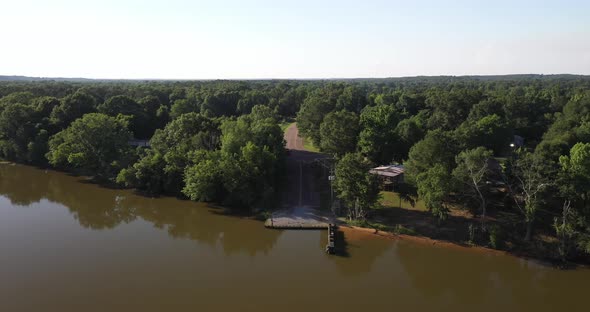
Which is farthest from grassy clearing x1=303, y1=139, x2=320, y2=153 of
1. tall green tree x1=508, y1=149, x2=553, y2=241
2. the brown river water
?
tall green tree x1=508, y1=149, x2=553, y2=241

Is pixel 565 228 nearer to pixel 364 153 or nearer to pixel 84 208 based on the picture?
pixel 364 153

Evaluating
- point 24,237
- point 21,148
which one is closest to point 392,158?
point 24,237

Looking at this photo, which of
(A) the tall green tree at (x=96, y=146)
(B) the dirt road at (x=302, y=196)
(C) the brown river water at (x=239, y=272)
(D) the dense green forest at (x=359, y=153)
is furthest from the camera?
(A) the tall green tree at (x=96, y=146)

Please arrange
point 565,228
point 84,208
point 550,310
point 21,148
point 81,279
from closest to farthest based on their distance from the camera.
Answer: point 550,310 → point 81,279 → point 565,228 → point 84,208 → point 21,148

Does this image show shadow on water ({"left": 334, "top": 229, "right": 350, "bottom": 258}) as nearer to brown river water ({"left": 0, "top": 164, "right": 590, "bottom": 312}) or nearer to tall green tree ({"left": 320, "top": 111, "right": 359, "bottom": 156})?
brown river water ({"left": 0, "top": 164, "right": 590, "bottom": 312})

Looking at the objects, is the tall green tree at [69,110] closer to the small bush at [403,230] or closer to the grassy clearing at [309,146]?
the grassy clearing at [309,146]

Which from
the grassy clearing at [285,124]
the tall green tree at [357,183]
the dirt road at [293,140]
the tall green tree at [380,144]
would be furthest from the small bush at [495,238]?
the grassy clearing at [285,124]

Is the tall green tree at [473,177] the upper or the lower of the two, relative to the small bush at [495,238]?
upper

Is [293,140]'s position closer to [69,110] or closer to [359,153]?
[359,153]
